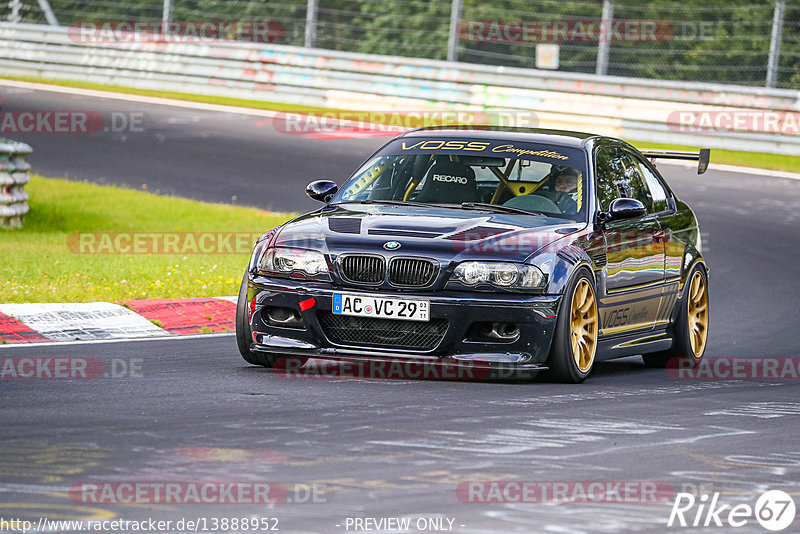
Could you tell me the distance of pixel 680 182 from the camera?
20.8 m

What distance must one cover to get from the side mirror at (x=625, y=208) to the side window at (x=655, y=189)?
113 centimetres

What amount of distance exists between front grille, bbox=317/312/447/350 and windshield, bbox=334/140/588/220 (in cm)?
118

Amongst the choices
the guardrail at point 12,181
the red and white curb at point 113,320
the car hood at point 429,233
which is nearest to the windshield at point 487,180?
the car hood at point 429,233

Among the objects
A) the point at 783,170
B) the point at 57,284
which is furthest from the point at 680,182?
the point at 57,284

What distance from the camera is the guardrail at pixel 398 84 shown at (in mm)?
22906

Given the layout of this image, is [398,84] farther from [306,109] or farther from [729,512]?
[729,512]

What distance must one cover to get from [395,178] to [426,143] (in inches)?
14.6

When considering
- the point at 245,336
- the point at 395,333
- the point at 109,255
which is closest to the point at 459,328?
the point at 395,333

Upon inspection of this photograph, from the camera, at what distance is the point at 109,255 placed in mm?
14695

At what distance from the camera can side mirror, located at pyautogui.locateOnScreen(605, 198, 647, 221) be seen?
9258 millimetres

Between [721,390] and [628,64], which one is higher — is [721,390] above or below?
below

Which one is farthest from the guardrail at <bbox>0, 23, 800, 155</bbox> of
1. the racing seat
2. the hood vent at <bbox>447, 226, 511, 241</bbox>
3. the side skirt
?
the hood vent at <bbox>447, 226, 511, 241</bbox>

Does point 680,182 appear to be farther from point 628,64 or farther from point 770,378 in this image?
point 770,378

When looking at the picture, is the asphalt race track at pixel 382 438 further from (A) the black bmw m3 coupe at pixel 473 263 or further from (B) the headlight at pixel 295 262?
(B) the headlight at pixel 295 262
